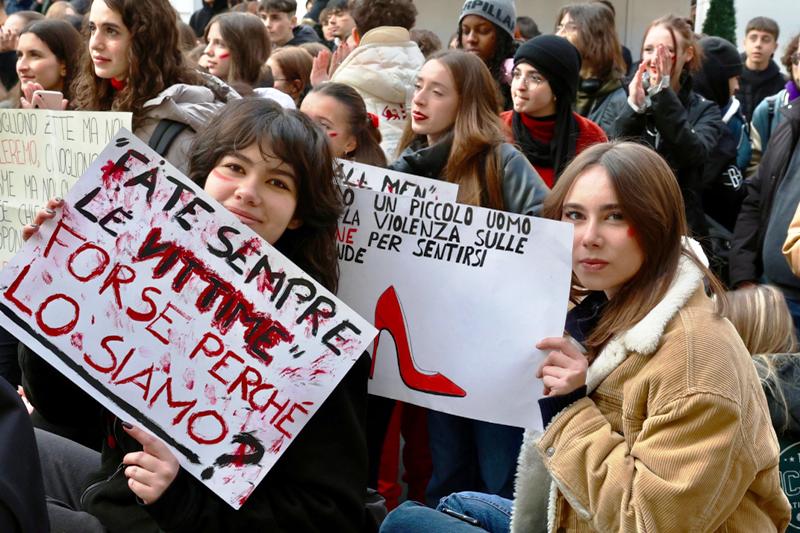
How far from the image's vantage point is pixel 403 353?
10.2 ft

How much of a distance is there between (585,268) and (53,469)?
5.00ft

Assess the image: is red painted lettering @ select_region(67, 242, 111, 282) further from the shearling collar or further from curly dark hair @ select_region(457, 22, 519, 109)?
curly dark hair @ select_region(457, 22, 519, 109)

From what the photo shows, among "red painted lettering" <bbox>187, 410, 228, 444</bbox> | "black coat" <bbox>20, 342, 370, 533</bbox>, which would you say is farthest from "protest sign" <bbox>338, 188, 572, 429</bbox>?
"red painted lettering" <bbox>187, 410, 228, 444</bbox>

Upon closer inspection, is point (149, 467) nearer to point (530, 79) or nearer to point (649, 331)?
point (649, 331)

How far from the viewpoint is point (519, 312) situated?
291 centimetres

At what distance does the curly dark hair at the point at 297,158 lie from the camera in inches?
106

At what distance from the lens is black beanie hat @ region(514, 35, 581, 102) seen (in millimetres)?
4852

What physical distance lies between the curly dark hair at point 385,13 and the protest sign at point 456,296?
8.18 ft

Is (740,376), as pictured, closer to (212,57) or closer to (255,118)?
(255,118)

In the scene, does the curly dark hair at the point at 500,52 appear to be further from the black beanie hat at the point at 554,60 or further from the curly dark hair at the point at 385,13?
the black beanie hat at the point at 554,60

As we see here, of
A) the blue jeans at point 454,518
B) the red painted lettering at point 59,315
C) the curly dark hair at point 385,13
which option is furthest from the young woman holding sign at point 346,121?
the red painted lettering at point 59,315

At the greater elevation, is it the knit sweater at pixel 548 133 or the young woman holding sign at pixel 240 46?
the young woman holding sign at pixel 240 46

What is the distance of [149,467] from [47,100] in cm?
252

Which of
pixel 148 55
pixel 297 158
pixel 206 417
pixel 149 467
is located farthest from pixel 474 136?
pixel 149 467
